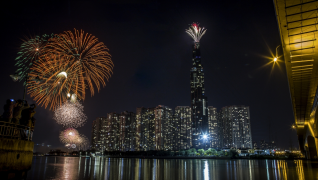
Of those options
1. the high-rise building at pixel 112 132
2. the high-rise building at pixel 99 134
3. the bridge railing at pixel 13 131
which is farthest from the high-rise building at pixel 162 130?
the bridge railing at pixel 13 131

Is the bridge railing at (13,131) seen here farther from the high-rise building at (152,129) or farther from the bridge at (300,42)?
the high-rise building at (152,129)

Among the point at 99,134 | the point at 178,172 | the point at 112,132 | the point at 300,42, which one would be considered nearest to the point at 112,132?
the point at 112,132

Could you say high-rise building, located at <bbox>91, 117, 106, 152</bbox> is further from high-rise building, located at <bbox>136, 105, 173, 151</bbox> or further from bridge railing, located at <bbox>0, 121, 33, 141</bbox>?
bridge railing, located at <bbox>0, 121, 33, 141</bbox>

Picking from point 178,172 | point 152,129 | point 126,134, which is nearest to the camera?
point 178,172

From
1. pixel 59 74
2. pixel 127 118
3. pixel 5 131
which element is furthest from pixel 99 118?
pixel 5 131

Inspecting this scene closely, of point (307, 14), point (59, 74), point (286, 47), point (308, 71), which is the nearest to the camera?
point (307, 14)

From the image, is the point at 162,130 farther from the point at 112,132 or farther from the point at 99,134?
the point at 99,134

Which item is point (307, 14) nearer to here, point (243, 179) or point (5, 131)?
point (243, 179)

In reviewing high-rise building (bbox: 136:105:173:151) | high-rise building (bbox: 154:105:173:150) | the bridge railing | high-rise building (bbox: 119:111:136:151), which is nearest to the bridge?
the bridge railing
